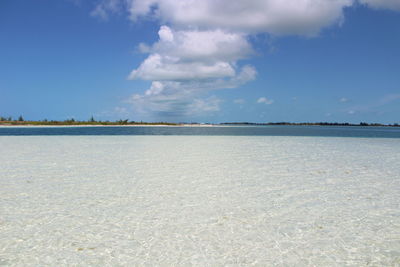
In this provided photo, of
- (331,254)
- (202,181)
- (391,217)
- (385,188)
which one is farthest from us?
(202,181)

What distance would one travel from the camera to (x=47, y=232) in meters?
4.91

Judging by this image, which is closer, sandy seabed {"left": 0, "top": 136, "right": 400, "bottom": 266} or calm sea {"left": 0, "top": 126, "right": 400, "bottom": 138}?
sandy seabed {"left": 0, "top": 136, "right": 400, "bottom": 266}

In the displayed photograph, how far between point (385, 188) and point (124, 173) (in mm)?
8109

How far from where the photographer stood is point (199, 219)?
5.62 metres

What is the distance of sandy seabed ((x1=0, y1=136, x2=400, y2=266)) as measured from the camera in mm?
4125

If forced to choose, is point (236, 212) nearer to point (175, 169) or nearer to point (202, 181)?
point (202, 181)

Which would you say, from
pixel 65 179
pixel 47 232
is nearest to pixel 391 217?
pixel 47 232

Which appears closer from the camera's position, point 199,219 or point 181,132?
point 199,219

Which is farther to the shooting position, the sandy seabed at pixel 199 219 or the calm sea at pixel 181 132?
the calm sea at pixel 181 132

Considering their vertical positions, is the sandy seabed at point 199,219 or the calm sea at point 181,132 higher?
the calm sea at point 181,132

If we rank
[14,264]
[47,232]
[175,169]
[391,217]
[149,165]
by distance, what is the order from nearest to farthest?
[14,264], [47,232], [391,217], [175,169], [149,165]

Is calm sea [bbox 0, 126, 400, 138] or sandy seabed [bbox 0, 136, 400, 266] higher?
calm sea [bbox 0, 126, 400, 138]

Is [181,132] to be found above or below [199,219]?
above

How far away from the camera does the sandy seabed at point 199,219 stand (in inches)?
162
